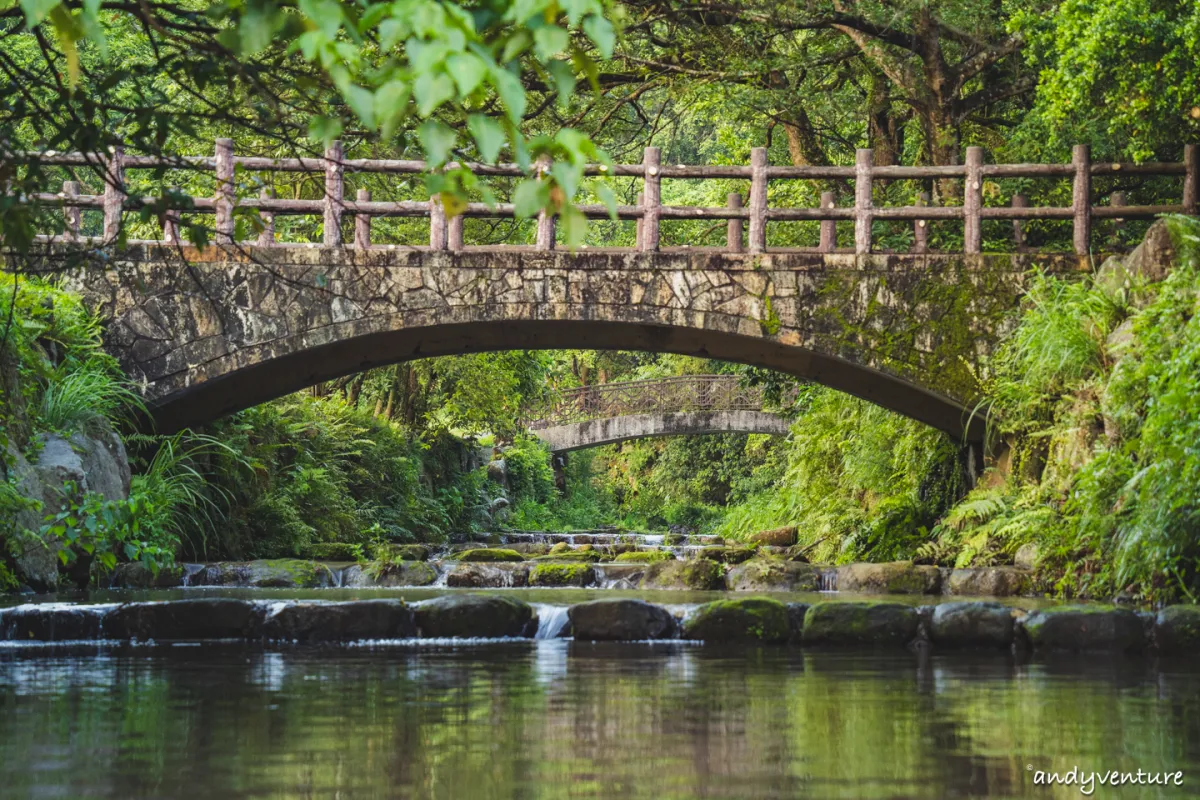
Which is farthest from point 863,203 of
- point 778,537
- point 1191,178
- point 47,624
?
point 47,624

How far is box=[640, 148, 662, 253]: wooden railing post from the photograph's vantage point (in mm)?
12859

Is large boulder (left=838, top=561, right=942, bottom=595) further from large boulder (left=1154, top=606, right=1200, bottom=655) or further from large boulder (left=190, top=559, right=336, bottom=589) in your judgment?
large boulder (left=190, top=559, right=336, bottom=589)

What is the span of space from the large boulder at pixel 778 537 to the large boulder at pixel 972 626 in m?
9.64

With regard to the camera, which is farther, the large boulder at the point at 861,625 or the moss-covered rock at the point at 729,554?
the moss-covered rock at the point at 729,554

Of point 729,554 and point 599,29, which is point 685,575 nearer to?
point 729,554

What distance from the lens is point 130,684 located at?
225 inches

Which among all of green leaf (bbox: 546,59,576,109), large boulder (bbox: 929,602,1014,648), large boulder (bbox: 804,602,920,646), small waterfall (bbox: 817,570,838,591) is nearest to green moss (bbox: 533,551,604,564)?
small waterfall (bbox: 817,570,838,591)

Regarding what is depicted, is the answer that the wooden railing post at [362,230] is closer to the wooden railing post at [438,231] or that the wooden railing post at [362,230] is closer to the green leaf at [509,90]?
the wooden railing post at [438,231]

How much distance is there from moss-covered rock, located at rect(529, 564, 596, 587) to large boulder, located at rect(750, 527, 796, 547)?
5.53m

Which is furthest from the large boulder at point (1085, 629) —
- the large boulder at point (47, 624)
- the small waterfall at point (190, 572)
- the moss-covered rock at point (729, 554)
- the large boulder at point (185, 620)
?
the moss-covered rock at point (729, 554)

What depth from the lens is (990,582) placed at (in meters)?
10.6

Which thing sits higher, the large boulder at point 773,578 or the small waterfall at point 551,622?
the small waterfall at point 551,622

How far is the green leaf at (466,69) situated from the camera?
7.68 ft

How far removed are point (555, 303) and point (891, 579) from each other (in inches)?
159
